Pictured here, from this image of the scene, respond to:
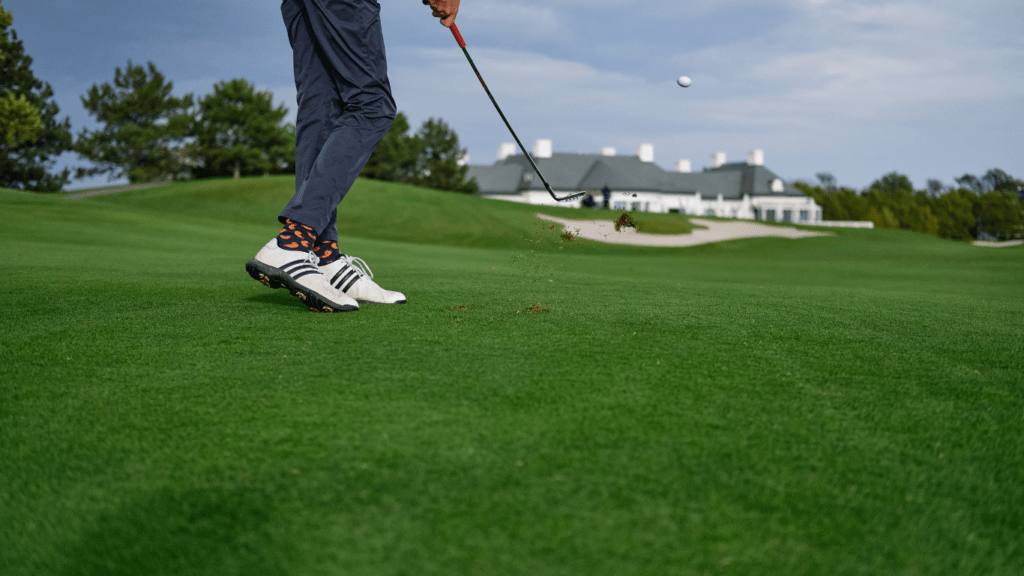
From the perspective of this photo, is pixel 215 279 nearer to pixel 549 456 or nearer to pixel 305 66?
pixel 305 66

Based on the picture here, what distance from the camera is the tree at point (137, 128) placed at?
5463 cm

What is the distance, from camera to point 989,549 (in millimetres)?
1038

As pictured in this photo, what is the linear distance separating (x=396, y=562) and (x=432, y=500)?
0.15m

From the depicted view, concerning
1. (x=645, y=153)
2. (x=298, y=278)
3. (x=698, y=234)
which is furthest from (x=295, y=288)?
(x=645, y=153)

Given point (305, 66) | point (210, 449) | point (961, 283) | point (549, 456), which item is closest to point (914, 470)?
point (549, 456)

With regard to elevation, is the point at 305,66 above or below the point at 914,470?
above

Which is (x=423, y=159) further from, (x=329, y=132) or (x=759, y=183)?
(x=329, y=132)

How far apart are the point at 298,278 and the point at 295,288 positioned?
5 centimetres

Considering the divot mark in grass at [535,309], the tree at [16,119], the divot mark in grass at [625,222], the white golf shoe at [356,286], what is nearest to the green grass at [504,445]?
the divot mark in grass at [535,309]

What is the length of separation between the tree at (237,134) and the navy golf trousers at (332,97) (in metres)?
55.4

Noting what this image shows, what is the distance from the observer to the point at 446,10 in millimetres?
3412

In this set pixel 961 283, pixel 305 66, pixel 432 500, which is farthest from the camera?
pixel 961 283

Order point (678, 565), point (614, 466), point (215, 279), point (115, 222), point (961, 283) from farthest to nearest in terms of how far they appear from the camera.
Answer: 1. point (115, 222)
2. point (961, 283)
3. point (215, 279)
4. point (614, 466)
5. point (678, 565)

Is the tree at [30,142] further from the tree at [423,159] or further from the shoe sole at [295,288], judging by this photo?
the shoe sole at [295,288]
